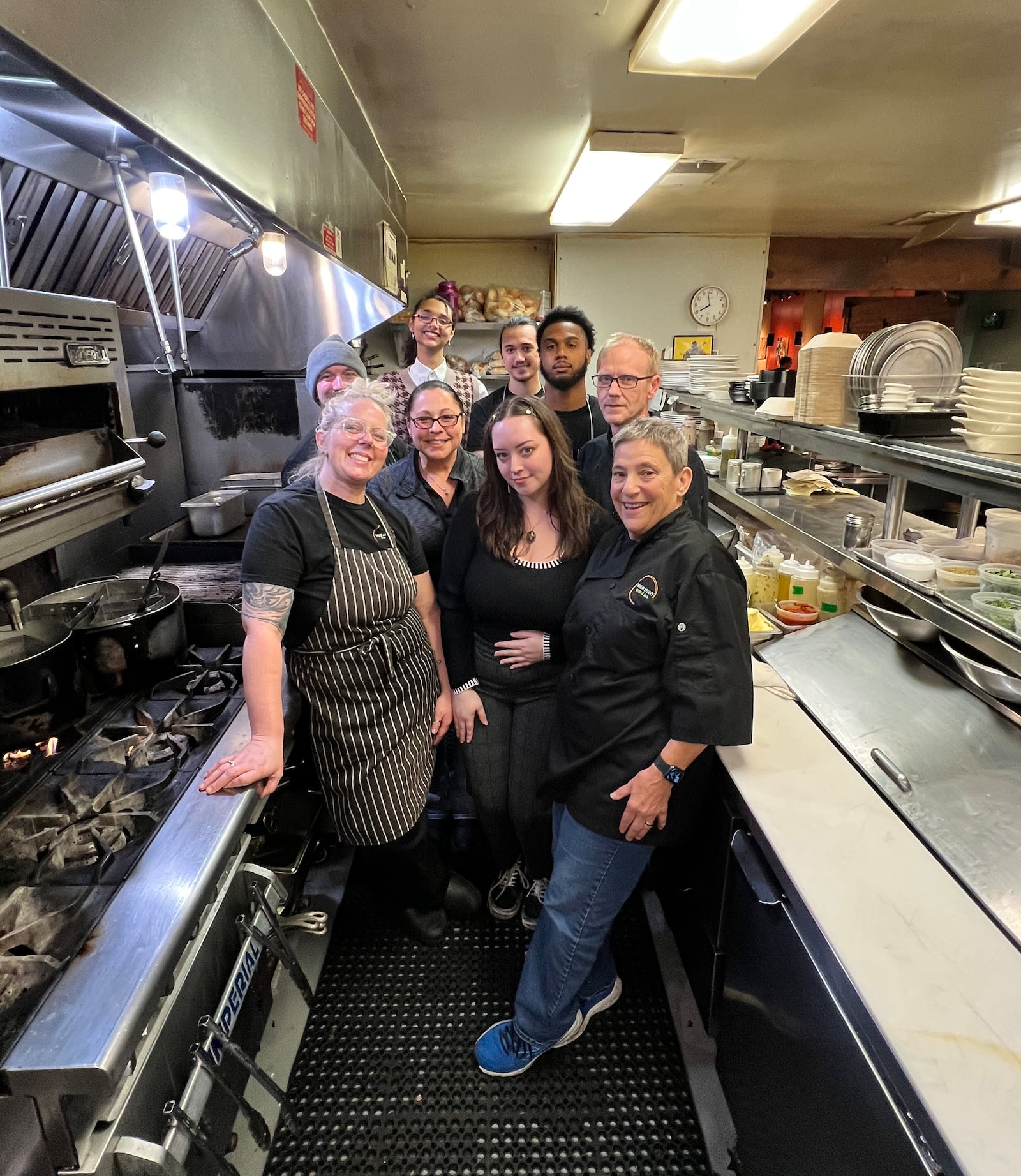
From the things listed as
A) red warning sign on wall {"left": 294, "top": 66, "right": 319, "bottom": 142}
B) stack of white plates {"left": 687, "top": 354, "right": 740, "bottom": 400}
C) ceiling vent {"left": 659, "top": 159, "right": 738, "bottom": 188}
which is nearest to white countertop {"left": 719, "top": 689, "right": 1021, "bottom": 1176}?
red warning sign on wall {"left": 294, "top": 66, "right": 319, "bottom": 142}

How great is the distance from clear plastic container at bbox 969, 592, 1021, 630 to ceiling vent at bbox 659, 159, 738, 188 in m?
2.69

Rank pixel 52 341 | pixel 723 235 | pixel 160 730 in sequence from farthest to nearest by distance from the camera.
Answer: pixel 723 235
pixel 160 730
pixel 52 341

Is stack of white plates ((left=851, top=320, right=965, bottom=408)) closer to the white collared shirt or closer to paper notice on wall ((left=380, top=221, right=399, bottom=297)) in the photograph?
the white collared shirt

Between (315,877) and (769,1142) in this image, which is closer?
(769,1142)

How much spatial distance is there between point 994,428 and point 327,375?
1.90 metres

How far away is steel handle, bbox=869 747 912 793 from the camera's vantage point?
4.69 ft

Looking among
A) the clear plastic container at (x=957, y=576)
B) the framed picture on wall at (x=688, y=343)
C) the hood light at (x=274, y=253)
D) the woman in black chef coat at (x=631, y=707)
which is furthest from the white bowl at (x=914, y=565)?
the framed picture on wall at (x=688, y=343)

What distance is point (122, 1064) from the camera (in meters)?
0.82

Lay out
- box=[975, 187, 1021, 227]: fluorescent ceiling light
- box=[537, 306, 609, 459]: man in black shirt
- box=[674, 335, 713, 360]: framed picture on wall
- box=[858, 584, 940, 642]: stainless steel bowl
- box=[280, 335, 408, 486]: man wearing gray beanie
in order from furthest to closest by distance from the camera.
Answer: box=[674, 335, 713, 360]: framed picture on wall
box=[975, 187, 1021, 227]: fluorescent ceiling light
box=[537, 306, 609, 459]: man in black shirt
box=[280, 335, 408, 486]: man wearing gray beanie
box=[858, 584, 940, 642]: stainless steel bowl

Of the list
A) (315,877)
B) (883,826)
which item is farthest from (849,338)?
(315,877)

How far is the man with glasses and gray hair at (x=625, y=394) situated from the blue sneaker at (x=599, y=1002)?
1.35 meters

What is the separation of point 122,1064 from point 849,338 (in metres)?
2.33

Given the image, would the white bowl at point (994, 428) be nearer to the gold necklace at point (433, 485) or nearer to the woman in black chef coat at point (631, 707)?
the woman in black chef coat at point (631, 707)

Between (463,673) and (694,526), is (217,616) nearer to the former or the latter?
(463,673)
